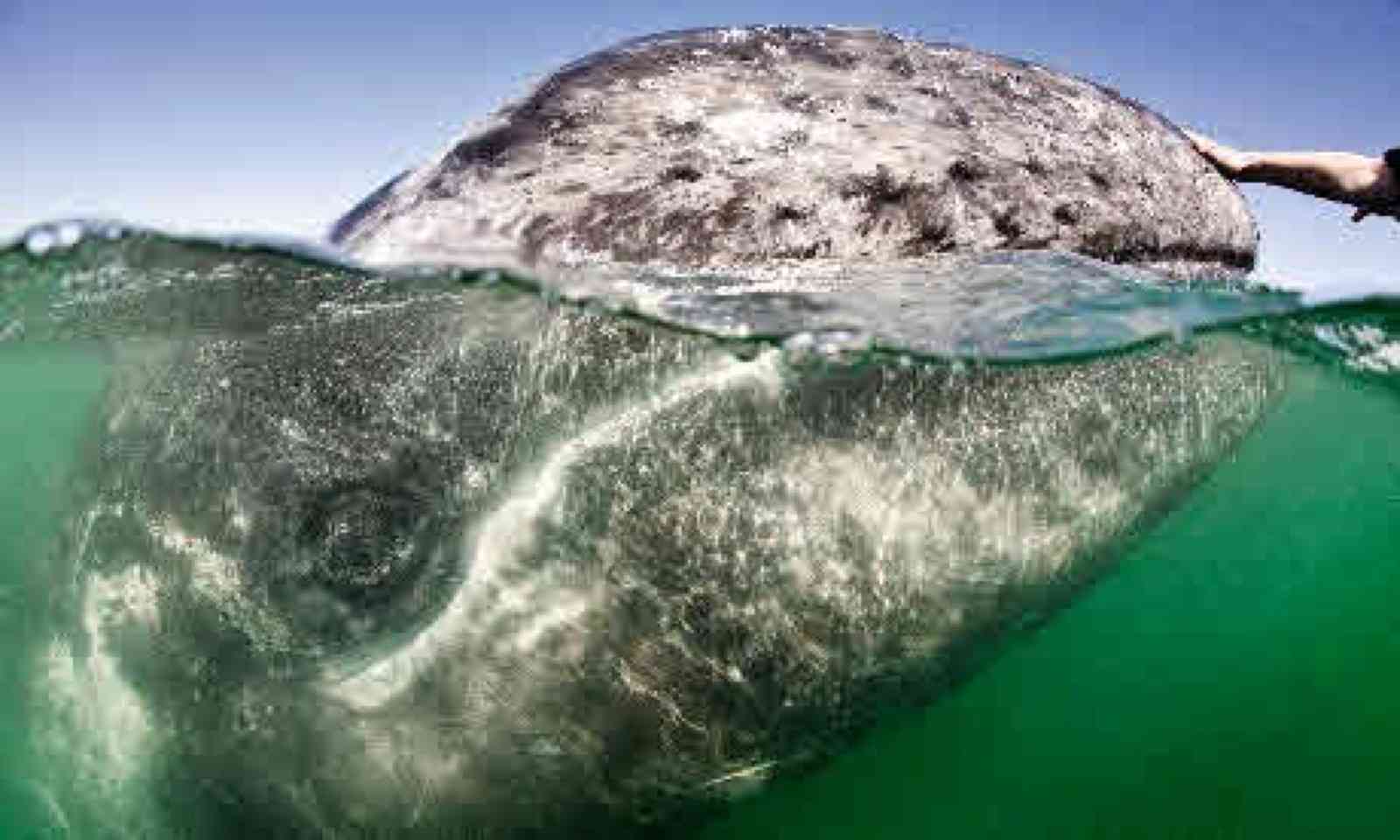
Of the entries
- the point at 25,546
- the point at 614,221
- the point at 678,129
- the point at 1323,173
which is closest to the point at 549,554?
the point at 614,221

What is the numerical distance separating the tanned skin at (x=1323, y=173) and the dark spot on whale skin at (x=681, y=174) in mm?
3252

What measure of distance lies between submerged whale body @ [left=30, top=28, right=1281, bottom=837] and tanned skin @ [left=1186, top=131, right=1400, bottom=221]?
1.36 m

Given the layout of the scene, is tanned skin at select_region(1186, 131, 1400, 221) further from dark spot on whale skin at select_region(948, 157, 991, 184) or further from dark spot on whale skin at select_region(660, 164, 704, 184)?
dark spot on whale skin at select_region(660, 164, 704, 184)

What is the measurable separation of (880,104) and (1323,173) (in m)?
2.87

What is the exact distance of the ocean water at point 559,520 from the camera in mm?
3646

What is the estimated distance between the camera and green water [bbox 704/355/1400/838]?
27.4ft

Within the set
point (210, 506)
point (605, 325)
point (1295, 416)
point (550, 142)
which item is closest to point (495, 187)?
point (550, 142)

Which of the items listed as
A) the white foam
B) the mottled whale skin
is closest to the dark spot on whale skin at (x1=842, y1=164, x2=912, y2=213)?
the mottled whale skin

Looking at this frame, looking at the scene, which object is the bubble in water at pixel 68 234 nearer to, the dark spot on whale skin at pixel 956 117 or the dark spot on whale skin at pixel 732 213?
the dark spot on whale skin at pixel 732 213

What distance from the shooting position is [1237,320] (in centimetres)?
571

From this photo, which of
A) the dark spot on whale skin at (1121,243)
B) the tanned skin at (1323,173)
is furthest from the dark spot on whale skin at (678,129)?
the tanned skin at (1323,173)

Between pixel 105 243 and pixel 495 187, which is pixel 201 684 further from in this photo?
pixel 495 187

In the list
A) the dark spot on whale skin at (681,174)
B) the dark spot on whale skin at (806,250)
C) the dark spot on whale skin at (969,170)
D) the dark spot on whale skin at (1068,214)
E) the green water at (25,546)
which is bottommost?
the green water at (25,546)

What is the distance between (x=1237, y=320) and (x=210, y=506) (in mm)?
5575
